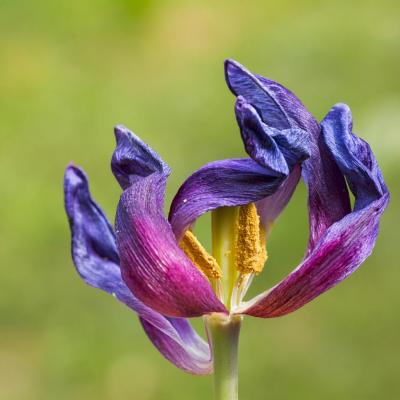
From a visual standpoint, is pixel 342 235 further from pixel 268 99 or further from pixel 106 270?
pixel 106 270

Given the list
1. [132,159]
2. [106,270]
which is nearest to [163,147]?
[106,270]

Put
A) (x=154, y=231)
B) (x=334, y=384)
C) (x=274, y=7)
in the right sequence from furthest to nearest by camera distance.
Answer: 1. (x=274, y=7)
2. (x=334, y=384)
3. (x=154, y=231)

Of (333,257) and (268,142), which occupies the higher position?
(268,142)

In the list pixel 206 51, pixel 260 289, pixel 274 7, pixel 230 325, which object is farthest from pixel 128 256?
pixel 274 7

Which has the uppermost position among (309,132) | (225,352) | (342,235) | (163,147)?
(163,147)

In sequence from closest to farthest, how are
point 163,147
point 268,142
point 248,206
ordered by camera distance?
point 268,142, point 248,206, point 163,147

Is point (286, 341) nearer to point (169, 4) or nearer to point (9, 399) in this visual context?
point (9, 399)

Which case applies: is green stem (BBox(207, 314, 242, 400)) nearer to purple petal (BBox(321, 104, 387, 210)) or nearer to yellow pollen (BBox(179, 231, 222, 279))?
yellow pollen (BBox(179, 231, 222, 279))
